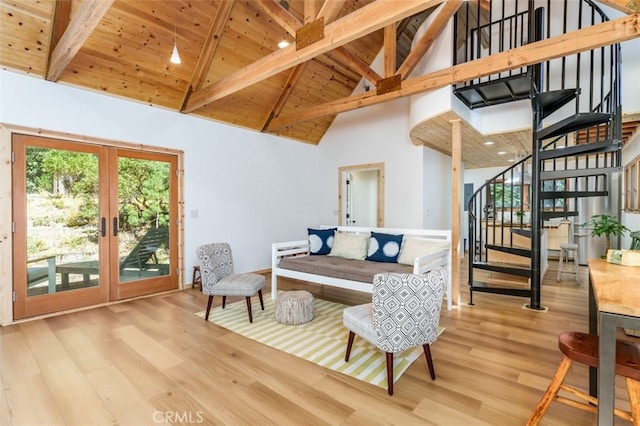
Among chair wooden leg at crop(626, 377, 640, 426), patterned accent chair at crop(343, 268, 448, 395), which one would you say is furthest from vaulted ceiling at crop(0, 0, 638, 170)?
chair wooden leg at crop(626, 377, 640, 426)

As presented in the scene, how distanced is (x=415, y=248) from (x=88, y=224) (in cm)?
431

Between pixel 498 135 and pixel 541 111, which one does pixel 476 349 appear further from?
pixel 498 135

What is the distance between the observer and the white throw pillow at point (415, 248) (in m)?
3.76

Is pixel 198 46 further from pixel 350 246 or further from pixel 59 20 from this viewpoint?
pixel 350 246

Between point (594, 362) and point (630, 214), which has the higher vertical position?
point (630, 214)

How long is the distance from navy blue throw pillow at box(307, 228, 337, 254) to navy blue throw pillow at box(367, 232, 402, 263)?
28.9 inches

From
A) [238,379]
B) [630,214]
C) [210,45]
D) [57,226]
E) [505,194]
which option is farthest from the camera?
[505,194]

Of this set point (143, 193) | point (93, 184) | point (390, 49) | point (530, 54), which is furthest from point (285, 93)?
point (530, 54)

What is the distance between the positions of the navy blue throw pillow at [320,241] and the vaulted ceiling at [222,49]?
80.1 inches

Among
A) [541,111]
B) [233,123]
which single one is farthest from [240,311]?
[541,111]

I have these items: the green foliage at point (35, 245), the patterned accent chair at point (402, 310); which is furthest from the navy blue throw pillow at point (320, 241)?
the green foliage at point (35, 245)

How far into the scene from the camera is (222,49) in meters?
4.45

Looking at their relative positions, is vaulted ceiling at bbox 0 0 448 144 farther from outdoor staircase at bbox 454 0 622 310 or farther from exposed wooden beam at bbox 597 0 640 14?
outdoor staircase at bbox 454 0 622 310

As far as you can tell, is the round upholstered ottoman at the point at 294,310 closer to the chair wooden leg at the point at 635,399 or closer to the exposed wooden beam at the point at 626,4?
the chair wooden leg at the point at 635,399
